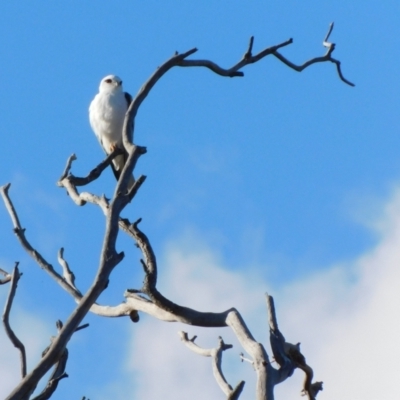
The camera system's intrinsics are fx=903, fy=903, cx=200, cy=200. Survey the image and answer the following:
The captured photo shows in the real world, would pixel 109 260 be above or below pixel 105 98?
below

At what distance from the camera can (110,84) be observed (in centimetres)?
1066

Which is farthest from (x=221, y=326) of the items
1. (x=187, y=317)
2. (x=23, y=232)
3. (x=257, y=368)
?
(x=23, y=232)

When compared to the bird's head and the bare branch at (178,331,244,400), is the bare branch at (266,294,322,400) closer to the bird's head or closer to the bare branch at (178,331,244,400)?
the bare branch at (178,331,244,400)

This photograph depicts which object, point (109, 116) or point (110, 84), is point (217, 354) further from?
point (110, 84)

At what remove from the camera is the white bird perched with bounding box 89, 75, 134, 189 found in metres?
9.73

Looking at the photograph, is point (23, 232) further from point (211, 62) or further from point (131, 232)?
point (211, 62)

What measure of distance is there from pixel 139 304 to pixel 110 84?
20.5ft

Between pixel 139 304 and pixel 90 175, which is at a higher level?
pixel 90 175

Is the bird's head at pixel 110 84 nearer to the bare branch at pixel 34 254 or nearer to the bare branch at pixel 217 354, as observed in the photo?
the bare branch at pixel 34 254

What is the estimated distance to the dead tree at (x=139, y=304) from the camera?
3609mm

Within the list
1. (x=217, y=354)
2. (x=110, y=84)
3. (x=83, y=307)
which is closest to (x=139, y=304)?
(x=217, y=354)

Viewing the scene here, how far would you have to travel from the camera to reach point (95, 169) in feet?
19.5

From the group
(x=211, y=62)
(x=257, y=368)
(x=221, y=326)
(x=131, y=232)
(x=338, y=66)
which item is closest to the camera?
(x=257, y=368)

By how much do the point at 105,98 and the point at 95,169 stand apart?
432cm
